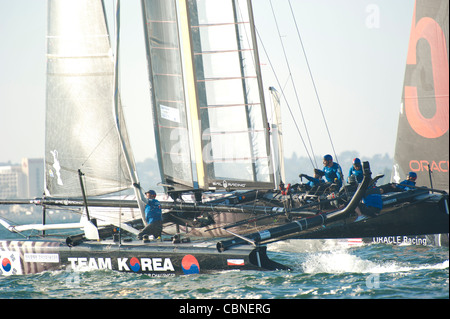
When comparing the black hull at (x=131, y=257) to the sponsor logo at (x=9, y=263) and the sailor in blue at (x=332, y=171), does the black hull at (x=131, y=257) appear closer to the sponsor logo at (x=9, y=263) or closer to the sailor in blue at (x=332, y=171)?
the sponsor logo at (x=9, y=263)

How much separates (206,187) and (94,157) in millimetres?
2729

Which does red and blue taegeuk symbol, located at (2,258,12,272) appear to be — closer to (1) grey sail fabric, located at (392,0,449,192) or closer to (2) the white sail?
(2) the white sail

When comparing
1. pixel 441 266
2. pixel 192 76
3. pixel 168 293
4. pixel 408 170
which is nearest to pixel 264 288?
pixel 168 293

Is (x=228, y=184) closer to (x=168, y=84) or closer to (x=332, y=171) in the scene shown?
(x=332, y=171)

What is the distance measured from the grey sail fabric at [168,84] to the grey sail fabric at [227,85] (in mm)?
402

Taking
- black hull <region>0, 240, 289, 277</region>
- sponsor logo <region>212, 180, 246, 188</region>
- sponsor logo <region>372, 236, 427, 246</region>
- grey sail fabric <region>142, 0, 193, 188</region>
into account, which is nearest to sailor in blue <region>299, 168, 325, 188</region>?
sponsor logo <region>212, 180, 246, 188</region>

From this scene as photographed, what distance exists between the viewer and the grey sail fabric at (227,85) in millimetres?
12594

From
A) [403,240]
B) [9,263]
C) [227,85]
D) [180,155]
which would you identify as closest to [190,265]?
[180,155]

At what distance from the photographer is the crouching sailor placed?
461 inches

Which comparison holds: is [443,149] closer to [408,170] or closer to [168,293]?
[408,170]

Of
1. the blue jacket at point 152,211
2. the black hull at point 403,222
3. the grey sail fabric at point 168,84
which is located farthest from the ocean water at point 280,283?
the grey sail fabric at point 168,84

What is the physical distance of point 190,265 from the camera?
10.5m

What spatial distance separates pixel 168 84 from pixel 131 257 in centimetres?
367
